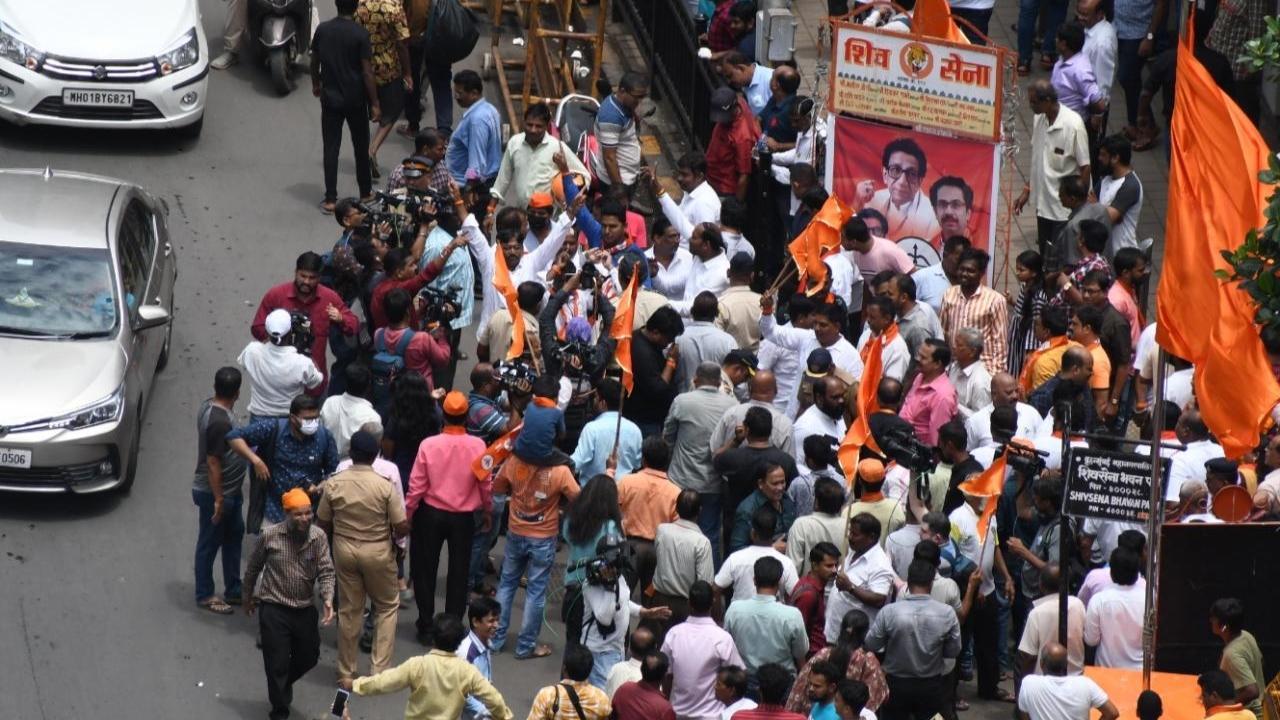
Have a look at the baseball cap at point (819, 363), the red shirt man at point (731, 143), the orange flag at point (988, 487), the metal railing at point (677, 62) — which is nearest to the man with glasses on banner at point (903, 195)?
the red shirt man at point (731, 143)

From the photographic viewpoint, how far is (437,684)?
12734 mm

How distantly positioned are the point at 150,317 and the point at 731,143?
16.7 ft

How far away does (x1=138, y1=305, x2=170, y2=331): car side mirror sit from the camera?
1634 centimetres

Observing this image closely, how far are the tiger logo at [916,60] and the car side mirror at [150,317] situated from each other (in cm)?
563

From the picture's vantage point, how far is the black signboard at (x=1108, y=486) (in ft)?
41.8

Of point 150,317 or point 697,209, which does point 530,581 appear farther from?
point 697,209

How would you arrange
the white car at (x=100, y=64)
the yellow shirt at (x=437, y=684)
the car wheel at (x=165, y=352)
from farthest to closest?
the white car at (x=100, y=64)
the car wheel at (x=165, y=352)
the yellow shirt at (x=437, y=684)

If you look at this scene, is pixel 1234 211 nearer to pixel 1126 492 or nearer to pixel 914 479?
pixel 1126 492

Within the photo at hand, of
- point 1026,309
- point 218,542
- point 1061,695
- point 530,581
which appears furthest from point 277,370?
point 1061,695

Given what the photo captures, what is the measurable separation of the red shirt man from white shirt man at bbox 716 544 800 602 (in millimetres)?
5625

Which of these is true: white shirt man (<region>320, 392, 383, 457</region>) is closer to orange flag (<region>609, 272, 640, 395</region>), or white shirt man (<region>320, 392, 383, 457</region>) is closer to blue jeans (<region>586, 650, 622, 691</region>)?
orange flag (<region>609, 272, 640, 395</region>)

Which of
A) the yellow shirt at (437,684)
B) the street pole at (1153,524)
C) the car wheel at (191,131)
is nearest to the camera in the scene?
the street pole at (1153,524)

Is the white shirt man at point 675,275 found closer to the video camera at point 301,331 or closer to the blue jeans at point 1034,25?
the video camera at point 301,331

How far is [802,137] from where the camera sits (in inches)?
728
